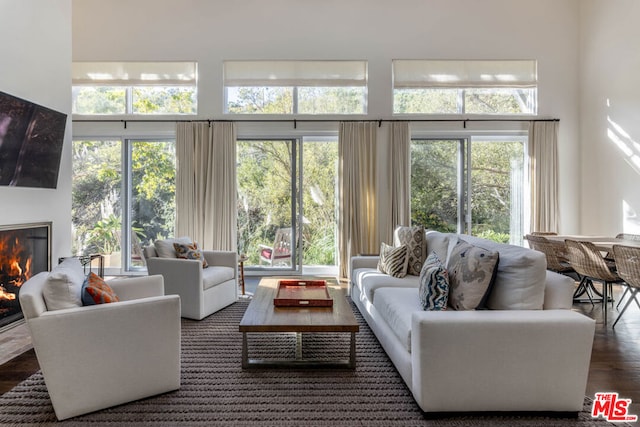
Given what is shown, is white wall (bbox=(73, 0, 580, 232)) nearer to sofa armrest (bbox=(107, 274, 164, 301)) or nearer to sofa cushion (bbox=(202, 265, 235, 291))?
sofa cushion (bbox=(202, 265, 235, 291))

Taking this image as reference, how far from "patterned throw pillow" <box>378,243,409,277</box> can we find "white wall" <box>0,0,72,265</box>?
11.8 feet

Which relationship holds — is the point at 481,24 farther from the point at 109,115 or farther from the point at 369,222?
the point at 109,115

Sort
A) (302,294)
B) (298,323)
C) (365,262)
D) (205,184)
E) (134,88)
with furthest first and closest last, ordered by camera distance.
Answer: (134,88) < (205,184) < (365,262) < (302,294) < (298,323)

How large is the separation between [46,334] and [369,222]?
14.8 ft

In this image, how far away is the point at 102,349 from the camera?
2.10 metres

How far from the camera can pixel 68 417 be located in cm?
205

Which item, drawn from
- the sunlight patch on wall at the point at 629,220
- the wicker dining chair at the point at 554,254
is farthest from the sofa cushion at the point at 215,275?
the sunlight patch on wall at the point at 629,220

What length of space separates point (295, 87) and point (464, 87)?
2.70 meters

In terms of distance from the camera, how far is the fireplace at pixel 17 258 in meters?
3.48

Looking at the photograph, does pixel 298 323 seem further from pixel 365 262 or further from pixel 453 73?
pixel 453 73

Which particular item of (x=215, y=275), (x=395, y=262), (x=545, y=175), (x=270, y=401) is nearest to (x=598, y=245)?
(x=395, y=262)

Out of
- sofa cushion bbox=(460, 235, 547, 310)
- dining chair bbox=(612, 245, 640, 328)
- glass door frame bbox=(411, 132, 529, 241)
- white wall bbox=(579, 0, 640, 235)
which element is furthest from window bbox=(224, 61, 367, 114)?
sofa cushion bbox=(460, 235, 547, 310)

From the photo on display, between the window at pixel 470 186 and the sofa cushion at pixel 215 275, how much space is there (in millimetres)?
3147

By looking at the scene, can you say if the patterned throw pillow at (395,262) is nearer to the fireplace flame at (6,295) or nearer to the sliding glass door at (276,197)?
the sliding glass door at (276,197)
